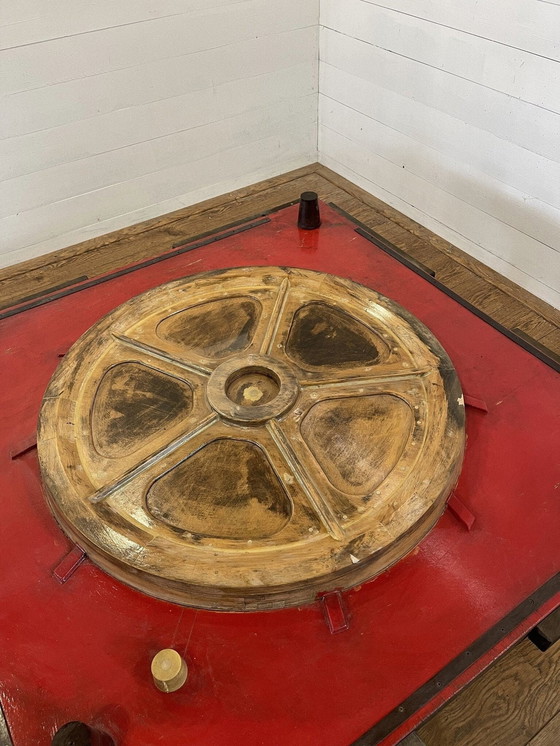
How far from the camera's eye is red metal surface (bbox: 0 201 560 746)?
4.84ft

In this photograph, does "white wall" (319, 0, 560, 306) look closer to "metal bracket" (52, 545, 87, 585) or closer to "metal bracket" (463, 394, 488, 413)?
"metal bracket" (463, 394, 488, 413)

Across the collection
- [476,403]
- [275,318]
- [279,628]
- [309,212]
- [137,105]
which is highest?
[137,105]

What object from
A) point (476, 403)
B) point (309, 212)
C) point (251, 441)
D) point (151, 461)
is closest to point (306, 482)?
point (251, 441)

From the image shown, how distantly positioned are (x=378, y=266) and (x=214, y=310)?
0.80 meters

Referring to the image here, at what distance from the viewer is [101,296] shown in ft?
8.39

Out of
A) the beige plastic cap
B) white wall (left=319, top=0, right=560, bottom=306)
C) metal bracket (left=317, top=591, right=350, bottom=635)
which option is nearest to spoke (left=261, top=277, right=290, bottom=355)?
metal bracket (left=317, top=591, right=350, bottom=635)

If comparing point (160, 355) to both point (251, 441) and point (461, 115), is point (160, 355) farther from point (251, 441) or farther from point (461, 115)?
point (461, 115)

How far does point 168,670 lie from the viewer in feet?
4.75

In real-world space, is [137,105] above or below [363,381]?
above

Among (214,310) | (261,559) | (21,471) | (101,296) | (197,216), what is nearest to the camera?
(261,559)

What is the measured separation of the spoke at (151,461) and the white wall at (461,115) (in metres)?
2.16

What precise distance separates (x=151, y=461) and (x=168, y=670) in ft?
1.97

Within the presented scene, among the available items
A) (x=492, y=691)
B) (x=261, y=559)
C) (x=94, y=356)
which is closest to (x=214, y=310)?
(x=94, y=356)

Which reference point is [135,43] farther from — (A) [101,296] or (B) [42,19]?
(A) [101,296]
